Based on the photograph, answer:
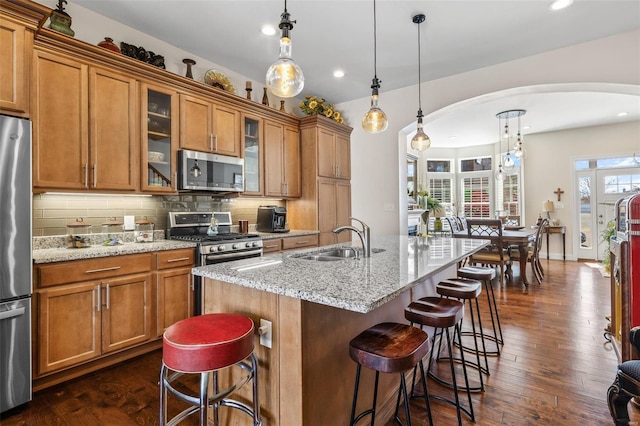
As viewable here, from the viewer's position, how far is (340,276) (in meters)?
1.46

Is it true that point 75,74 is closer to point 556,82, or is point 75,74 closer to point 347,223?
point 347,223

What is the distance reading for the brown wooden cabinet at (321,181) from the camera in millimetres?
4426

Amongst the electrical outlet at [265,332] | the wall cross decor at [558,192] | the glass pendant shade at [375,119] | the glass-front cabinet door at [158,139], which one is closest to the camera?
the electrical outlet at [265,332]

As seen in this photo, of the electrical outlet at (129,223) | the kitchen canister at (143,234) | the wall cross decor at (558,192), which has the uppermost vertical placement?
the wall cross decor at (558,192)

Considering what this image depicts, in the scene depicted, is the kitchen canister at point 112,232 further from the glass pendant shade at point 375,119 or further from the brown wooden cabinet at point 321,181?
the glass pendant shade at point 375,119

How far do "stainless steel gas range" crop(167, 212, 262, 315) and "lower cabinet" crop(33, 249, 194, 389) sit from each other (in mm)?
118

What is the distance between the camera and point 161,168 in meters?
3.04

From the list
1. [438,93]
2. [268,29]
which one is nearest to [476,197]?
[438,93]

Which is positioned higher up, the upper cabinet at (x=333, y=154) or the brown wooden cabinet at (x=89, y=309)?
the upper cabinet at (x=333, y=154)

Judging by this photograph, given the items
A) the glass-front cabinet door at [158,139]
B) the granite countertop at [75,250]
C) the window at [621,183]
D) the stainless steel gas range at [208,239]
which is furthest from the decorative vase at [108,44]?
the window at [621,183]

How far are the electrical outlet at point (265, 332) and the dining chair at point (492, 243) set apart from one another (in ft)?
13.8

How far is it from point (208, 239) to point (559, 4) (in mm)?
3744

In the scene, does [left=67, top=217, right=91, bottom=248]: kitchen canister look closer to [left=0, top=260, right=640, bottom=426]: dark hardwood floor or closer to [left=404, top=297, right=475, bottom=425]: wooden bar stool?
[left=0, top=260, right=640, bottom=426]: dark hardwood floor

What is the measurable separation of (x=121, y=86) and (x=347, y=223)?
342 cm
